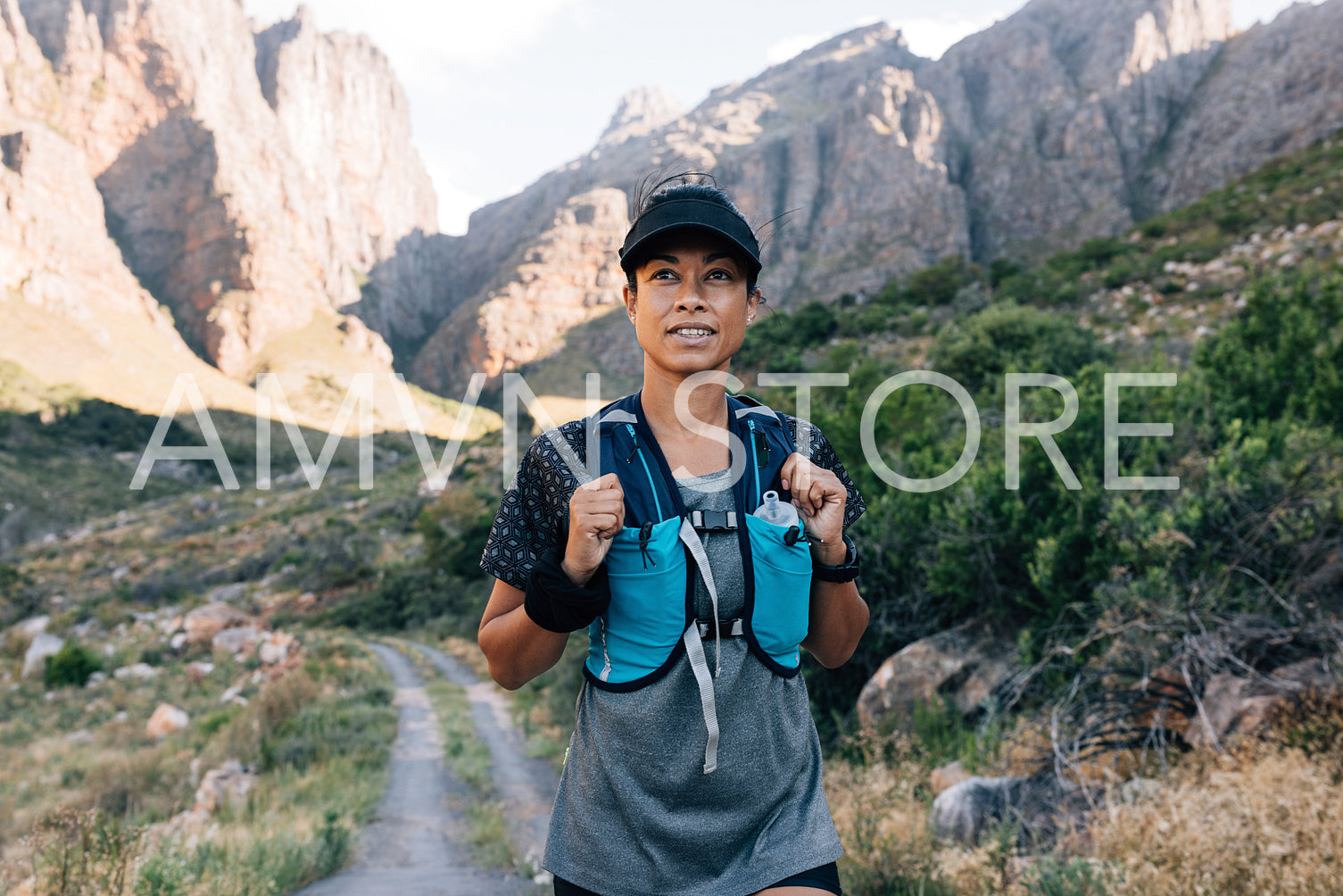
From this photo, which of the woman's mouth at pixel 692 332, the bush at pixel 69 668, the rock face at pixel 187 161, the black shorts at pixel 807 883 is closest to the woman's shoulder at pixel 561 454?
the woman's mouth at pixel 692 332

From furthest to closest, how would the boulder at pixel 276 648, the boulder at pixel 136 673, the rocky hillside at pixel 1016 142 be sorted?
the rocky hillside at pixel 1016 142, the boulder at pixel 276 648, the boulder at pixel 136 673

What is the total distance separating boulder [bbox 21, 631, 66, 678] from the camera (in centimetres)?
1653

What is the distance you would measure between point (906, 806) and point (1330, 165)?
26.2 metres

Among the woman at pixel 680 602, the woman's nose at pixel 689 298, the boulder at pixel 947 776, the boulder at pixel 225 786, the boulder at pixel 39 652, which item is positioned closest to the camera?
the woman at pixel 680 602

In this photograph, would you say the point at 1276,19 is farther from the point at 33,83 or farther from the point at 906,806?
the point at 33,83

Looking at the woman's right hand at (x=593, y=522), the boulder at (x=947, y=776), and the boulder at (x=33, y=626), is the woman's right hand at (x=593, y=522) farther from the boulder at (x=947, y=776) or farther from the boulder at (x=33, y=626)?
the boulder at (x=33, y=626)

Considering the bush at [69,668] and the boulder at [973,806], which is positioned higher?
the boulder at [973,806]

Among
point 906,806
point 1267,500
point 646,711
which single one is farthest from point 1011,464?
point 646,711

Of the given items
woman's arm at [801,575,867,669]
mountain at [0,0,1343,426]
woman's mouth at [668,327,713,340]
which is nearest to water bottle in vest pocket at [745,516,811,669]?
woman's arm at [801,575,867,669]

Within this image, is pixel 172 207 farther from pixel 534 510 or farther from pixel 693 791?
pixel 693 791

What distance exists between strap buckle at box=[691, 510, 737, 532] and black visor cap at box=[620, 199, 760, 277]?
20.4 inches

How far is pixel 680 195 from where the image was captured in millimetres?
1423

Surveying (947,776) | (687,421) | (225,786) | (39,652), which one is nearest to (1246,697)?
(947,776)

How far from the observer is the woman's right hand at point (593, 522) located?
1.17m
